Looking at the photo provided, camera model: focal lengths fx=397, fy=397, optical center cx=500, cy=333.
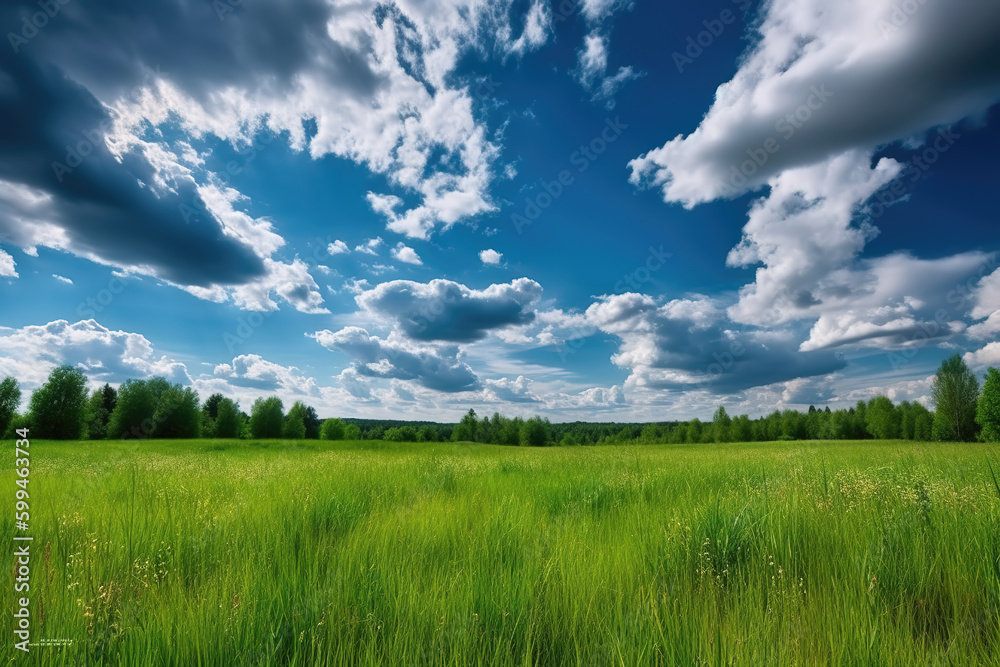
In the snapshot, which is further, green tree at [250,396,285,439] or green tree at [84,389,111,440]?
green tree at [250,396,285,439]

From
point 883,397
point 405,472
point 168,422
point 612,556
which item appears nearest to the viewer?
point 612,556

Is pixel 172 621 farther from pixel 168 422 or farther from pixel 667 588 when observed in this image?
pixel 168 422

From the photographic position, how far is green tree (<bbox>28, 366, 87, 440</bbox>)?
1850 inches

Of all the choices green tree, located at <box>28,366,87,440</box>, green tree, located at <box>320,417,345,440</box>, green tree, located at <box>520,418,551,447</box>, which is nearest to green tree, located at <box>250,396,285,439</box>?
green tree, located at <box>320,417,345,440</box>

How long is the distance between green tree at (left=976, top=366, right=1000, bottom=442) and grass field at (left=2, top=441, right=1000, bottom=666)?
67.3 meters

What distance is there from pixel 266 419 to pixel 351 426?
36.5 meters

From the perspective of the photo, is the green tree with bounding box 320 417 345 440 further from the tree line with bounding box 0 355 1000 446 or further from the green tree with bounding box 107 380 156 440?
the green tree with bounding box 107 380 156 440

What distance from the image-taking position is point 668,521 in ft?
11.3

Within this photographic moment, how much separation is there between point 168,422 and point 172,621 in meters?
77.1

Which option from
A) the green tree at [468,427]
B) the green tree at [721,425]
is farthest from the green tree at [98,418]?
the green tree at [721,425]

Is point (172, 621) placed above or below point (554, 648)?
above

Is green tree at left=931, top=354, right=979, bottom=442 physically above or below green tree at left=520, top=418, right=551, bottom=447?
above

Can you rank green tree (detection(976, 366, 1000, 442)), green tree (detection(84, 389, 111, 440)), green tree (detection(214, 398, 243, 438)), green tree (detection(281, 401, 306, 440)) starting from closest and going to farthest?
green tree (detection(976, 366, 1000, 442)) → green tree (detection(84, 389, 111, 440)) → green tree (detection(214, 398, 243, 438)) → green tree (detection(281, 401, 306, 440))

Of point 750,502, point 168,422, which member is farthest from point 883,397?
point 168,422
